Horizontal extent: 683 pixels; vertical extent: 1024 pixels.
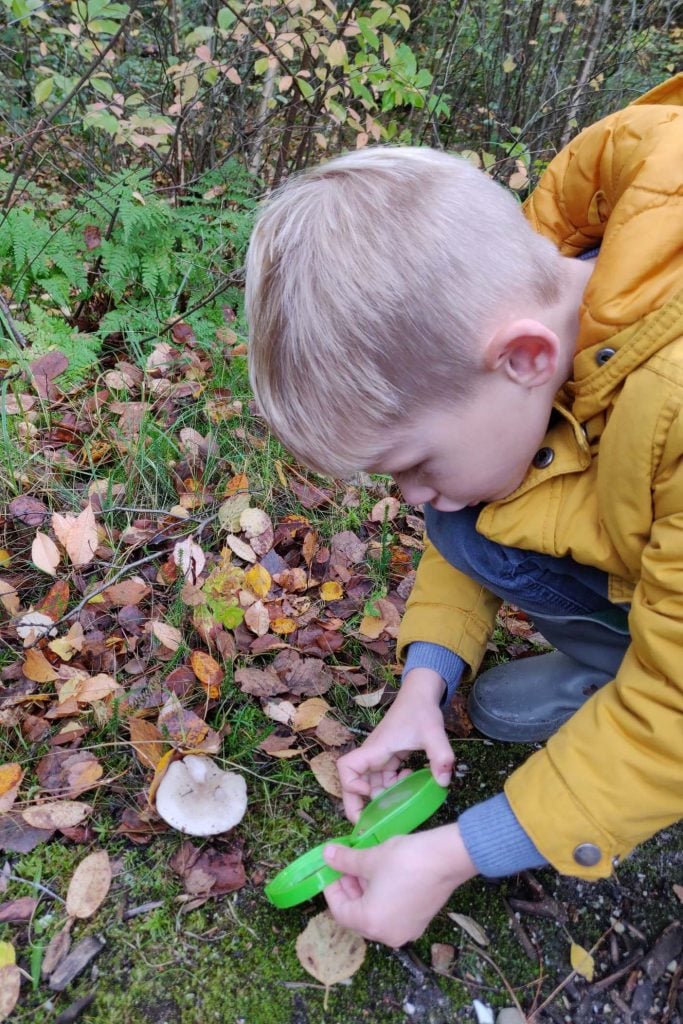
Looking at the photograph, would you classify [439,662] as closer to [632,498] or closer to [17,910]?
[632,498]

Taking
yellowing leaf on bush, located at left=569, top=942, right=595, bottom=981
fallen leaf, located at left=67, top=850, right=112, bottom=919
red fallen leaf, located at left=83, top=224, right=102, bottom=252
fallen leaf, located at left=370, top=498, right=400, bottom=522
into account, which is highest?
red fallen leaf, located at left=83, top=224, right=102, bottom=252

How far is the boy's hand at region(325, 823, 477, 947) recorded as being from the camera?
1.10 metres

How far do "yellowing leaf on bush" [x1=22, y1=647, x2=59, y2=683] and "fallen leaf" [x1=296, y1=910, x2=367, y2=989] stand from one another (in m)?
0.80

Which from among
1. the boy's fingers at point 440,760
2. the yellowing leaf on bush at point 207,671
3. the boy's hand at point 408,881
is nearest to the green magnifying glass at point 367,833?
the boy's fingers at point 440,760

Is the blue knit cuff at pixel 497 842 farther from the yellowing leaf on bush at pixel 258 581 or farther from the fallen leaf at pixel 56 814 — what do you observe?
the yellowing leaf on bush at pixel 258 581

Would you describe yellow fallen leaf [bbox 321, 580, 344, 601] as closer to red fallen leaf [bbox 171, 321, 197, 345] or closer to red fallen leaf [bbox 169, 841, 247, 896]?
red fallen leaf [bbox 169, 841, 247, 896]

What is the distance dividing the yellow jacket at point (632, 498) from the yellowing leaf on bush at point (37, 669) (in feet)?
3.53

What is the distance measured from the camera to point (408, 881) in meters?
1.10

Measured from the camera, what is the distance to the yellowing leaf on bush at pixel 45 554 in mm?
1875

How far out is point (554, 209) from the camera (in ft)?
4.69

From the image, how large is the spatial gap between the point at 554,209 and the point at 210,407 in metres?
1.37

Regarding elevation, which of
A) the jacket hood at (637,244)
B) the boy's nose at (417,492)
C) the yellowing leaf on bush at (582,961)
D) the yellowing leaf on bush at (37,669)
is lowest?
the yellowing leaf on bush at (37,669)

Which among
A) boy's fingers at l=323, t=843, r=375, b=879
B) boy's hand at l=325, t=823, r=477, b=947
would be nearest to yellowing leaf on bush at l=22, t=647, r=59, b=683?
boy's fingers at l=323, t=843, r=375, b=879

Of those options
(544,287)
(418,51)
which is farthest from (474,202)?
(418,51)
